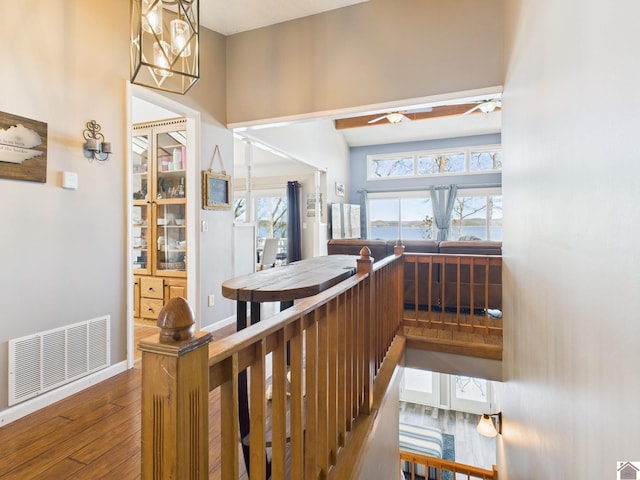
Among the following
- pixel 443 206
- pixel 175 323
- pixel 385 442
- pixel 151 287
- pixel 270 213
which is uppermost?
pixel 443 206

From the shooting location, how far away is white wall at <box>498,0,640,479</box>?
0.67 metres

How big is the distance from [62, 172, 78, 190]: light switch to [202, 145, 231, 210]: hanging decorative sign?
1.21 metres

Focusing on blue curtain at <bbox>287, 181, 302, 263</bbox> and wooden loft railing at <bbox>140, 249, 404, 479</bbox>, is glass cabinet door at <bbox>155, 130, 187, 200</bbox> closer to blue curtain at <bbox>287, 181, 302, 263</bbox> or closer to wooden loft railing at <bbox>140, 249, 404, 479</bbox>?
wooden loft railing at <bbox>140, 249, 404, 479</bbox>

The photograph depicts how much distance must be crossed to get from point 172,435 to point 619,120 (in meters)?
1.11

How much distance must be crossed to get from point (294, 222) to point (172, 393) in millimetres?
6340

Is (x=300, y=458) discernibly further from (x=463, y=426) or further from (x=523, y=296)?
(x=463, y=426)

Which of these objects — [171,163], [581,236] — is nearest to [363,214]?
[171,163]

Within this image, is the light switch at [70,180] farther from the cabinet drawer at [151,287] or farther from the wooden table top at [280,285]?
the cabinet drawer at [151,287]

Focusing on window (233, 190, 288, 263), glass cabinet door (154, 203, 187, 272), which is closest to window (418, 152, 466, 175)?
window (233, 190, 288, 263)

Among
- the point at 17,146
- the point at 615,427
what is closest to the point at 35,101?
the point at 17,146

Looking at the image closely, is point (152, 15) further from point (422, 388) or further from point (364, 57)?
point (422, 388)

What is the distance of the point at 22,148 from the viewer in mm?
1870

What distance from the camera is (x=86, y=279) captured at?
2242 millimetres

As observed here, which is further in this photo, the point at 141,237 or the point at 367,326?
the point at 141,237
